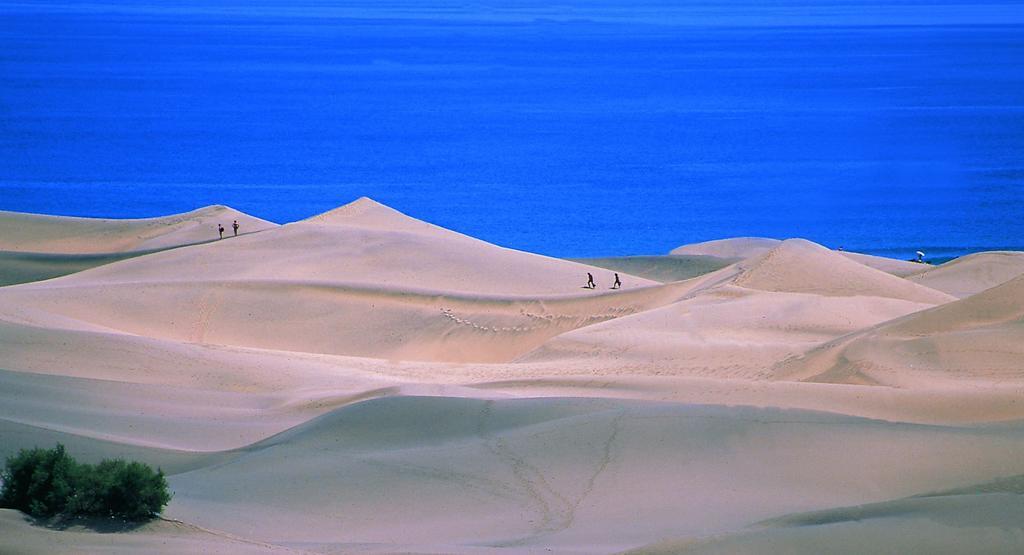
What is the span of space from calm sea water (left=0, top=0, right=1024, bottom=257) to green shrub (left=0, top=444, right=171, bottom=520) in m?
34.3

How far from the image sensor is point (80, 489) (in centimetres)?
894

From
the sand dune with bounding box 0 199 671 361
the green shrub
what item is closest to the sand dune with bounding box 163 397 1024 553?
the green shrub

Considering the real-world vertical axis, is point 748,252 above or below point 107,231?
below

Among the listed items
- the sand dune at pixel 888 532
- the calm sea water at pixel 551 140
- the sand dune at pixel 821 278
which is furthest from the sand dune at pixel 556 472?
the calm sea water at pixel 551 140

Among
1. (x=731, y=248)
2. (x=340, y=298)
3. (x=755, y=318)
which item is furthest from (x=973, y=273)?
(x=340, y=298)

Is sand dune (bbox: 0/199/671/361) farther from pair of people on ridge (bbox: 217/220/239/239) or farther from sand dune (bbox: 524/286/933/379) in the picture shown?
sand dune (bbox: 524/286/933/379)

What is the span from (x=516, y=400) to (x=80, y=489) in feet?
20.1

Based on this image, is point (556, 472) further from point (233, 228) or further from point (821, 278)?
point (233, 228)

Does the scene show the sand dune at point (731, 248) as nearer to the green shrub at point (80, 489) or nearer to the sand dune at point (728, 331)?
the sand dune at point (728, 331)

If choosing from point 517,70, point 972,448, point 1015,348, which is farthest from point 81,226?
point 517,70

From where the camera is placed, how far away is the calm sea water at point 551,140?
50.3 metres

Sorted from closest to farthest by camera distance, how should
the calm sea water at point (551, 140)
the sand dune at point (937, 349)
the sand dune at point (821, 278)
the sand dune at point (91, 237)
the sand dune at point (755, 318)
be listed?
the sand dune at point (937, 349) → the sand dune at point (755, 318) → the sand dune at point (821, 278) → the sand dune at point (91, 237) → the calm sea water at point (551, 140)

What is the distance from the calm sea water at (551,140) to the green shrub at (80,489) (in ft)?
113

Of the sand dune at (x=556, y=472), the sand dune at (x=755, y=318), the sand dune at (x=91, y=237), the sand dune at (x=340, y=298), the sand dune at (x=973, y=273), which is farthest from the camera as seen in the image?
the sand dune at (x=91, y=237)
